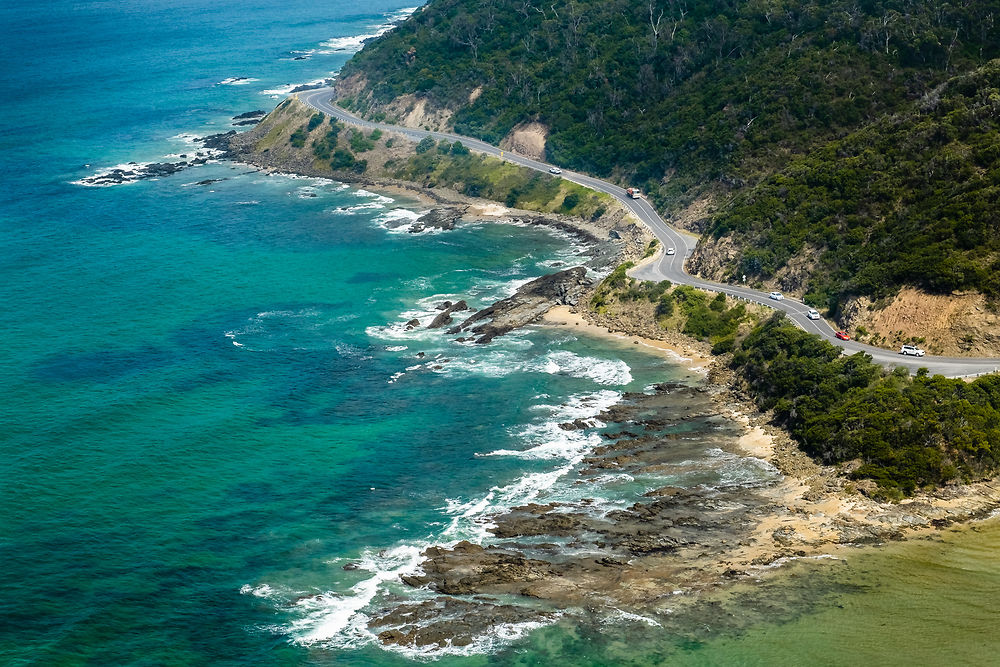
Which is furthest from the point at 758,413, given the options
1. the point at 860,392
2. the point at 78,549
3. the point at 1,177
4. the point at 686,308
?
the point at 1,177

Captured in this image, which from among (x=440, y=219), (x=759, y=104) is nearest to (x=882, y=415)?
(x=759, y=104)

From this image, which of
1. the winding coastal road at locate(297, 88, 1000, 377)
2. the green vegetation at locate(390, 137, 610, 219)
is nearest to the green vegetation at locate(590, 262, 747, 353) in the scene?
the winding coastal road at locate(297, 88, 1000, 377)

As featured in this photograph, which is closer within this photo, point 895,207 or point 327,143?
point 895,207

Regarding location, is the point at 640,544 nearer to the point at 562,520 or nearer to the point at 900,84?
the point at 562,520

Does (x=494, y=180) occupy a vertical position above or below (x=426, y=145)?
below

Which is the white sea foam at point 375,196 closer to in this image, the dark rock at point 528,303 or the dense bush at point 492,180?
the dense bush at point 492,180

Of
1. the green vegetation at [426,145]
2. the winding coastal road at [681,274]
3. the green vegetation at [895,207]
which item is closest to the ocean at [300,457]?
the winding coastal road at [681,274]

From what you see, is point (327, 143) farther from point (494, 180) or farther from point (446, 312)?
point (446, 312)
